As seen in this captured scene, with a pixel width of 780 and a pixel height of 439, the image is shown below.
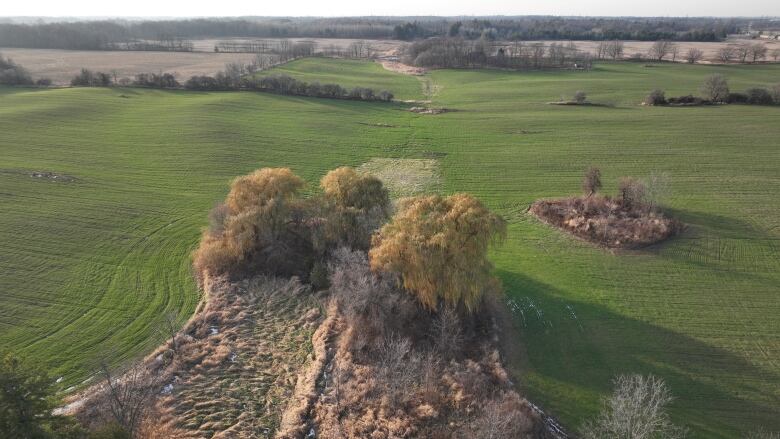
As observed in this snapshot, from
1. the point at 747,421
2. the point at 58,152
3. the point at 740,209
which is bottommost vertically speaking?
the point at 747,421

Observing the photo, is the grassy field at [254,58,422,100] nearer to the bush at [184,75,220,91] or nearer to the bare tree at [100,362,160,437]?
the bush at [184,75,220,91]

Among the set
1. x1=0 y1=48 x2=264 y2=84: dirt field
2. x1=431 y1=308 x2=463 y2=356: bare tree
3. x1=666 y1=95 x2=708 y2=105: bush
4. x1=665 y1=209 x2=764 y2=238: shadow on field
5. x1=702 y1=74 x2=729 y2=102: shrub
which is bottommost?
x1=431 y1=308 x2=463 y2=356: bare tree

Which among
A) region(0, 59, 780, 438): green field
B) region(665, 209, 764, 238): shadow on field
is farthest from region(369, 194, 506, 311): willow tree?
region(665, 209, 764, 238): shadow on field

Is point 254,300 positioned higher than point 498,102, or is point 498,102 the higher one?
point 498,102

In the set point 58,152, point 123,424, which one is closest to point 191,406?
point 123,424

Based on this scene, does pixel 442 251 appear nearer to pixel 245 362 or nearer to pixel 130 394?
pixel 245 362

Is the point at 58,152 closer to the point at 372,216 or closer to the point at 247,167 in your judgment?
the point at 247,167

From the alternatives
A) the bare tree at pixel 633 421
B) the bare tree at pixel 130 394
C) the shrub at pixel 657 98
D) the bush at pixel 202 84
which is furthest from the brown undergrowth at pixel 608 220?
the bush at pixel 202 84
